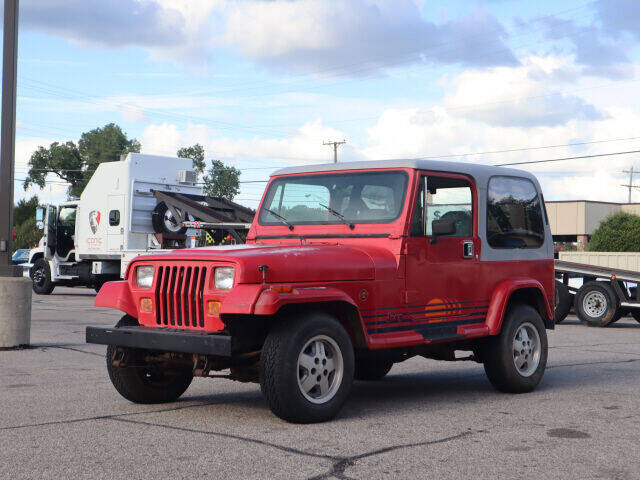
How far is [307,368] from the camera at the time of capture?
655cm

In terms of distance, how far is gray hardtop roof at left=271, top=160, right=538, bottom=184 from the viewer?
309 inches

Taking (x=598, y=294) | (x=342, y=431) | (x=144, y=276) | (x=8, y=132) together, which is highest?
(x=8, y=132)

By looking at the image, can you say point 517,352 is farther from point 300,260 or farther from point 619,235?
point 619,235

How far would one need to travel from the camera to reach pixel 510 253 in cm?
867

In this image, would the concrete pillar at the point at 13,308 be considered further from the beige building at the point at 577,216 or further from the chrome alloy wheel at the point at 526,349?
the beige building at the point at 577,216

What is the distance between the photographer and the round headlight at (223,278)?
21.4ft

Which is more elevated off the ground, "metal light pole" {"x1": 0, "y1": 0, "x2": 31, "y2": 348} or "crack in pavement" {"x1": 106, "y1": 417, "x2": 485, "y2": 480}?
"metal light pole" {"x1": 0, "y1": 0, "x2": 31, "y2": 348}

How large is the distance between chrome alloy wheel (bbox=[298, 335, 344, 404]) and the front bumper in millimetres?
614

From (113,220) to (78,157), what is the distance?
75907 millimetres

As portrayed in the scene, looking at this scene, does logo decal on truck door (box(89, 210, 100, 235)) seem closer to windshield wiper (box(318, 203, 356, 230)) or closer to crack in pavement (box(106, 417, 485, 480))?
windshield wiper (box(318, 203, 356, 230))

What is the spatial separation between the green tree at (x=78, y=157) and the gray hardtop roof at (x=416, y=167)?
87.7 m

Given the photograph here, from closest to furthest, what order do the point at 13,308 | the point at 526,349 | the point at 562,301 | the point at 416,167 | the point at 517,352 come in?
the point at 416,167, the point at 517,352, the point at 526,349, the point at 13,308, the point at 562,301

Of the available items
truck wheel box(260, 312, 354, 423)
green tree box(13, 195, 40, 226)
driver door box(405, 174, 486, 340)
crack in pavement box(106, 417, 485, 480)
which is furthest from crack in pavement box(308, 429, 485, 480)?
green tree box(13, 195, 40, 226)

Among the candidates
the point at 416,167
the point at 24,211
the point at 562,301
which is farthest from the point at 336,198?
the point at 24,211
